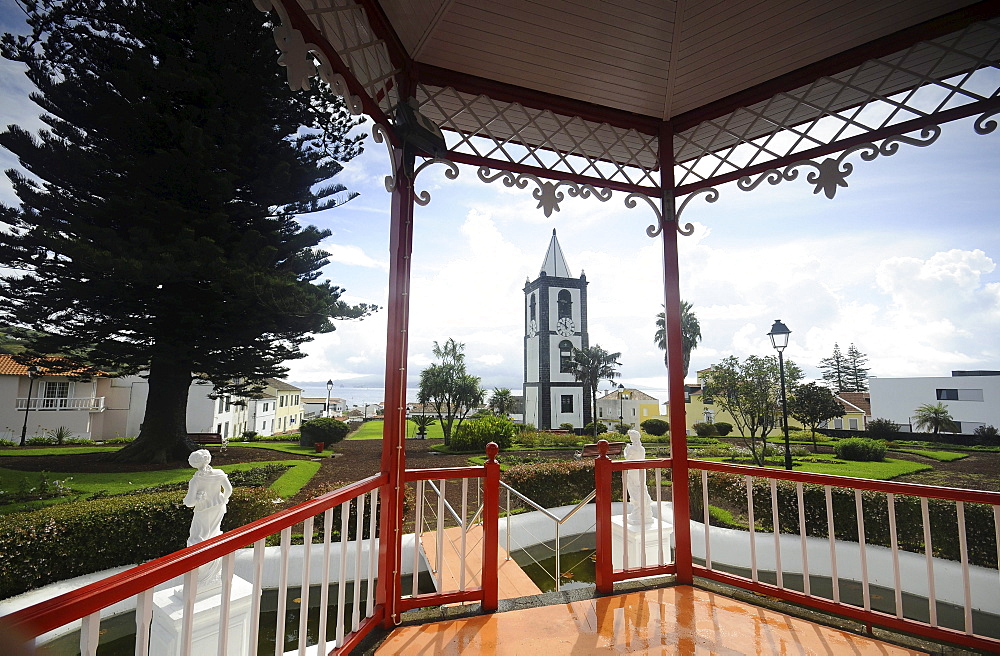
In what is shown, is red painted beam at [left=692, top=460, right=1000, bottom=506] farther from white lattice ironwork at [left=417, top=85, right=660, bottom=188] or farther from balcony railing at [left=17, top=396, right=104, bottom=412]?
balcony railing at [left=17, top=396, right=104, bottom=412]

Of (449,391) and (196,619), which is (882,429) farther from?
(449,391)

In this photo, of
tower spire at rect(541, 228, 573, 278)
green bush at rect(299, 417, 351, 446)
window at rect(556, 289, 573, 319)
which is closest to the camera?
green bush at rect(299, 417, 351, 446)

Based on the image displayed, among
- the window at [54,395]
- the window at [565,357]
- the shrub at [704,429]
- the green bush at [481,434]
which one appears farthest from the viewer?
the window at [565,357]

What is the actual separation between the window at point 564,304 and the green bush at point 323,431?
20.1 m

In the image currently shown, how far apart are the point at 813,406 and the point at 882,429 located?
1.23 m

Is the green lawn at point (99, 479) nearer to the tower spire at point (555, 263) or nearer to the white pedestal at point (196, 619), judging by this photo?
the white pedestal at point (196, 619)

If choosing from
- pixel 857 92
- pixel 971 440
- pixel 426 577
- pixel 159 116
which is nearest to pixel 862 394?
pixel 971 440

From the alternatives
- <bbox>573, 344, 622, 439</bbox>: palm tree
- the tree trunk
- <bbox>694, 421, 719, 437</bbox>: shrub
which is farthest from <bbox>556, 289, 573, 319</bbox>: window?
the tree trunk

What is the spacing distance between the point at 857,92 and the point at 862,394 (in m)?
7.83

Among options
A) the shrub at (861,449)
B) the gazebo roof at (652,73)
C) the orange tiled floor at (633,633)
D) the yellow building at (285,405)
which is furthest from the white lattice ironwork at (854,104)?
the shrub at (861,449)

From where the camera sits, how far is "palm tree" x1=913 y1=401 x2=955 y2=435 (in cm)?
684

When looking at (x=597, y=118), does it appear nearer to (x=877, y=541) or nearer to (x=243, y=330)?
(x=243, y=330)

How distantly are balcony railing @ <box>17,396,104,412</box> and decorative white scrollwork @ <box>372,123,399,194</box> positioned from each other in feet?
9.00

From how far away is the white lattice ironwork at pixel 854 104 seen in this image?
2545 mm
